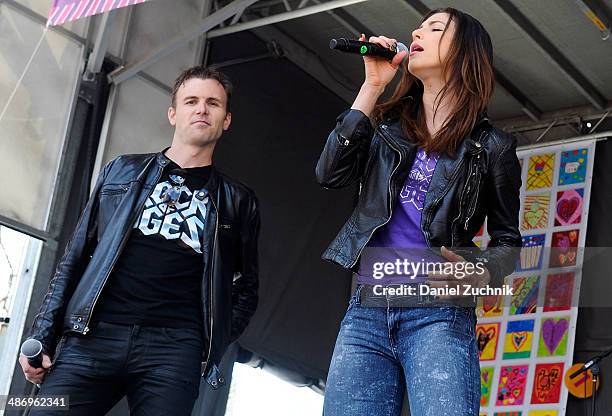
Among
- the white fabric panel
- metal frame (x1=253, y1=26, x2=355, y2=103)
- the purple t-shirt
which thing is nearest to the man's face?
the purple t-shirt

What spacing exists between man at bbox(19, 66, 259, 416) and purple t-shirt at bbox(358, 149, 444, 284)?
80 cm

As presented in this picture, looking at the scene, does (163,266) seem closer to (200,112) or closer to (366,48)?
(200,112)

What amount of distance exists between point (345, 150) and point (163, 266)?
839 millimetres

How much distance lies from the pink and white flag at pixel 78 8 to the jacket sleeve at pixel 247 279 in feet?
5.12

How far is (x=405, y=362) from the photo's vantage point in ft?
6.24

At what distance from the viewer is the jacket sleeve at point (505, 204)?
2.09 m

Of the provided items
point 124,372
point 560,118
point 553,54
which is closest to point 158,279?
point 124,372

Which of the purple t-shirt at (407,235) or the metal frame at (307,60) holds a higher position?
the metal frame at (307,60)

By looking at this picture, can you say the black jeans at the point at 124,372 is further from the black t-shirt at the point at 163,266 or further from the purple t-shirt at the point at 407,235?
the purple t-shirt at the point at 407,235

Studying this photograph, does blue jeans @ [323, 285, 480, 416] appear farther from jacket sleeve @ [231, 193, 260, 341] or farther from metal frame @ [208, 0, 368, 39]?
metal frame @ [208, 0, 368, 39]

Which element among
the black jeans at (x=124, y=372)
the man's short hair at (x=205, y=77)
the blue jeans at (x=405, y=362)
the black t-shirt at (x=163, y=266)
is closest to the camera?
the blue jeans at (x=405, y=362)

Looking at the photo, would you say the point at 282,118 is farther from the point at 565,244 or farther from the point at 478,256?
the point at 478,256

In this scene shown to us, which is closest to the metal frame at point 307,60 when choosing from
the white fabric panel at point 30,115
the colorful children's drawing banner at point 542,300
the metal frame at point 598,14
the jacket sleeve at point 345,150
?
the colorful children's drawing banner at point 542,300

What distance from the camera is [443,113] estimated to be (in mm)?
2164
